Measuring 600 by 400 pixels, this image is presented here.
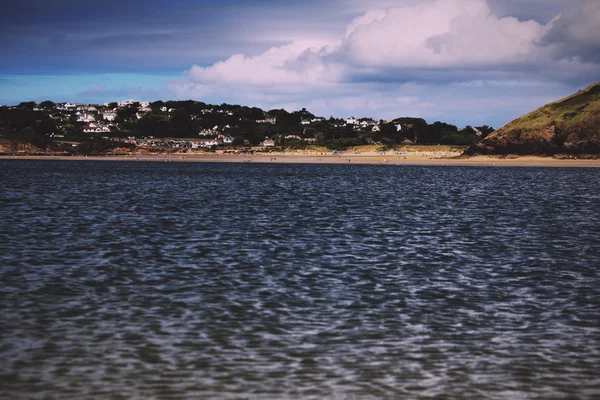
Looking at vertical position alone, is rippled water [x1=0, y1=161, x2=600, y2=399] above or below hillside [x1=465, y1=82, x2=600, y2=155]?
below

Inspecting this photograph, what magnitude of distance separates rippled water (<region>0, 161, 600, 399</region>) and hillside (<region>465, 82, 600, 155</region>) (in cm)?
11475

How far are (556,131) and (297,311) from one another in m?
142

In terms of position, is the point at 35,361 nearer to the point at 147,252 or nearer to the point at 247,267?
the point at 247,267

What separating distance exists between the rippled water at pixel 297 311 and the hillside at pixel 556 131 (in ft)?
376

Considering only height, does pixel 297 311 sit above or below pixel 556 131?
below

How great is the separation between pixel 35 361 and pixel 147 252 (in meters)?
14.7

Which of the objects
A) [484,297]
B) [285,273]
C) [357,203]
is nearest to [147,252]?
[285,273]

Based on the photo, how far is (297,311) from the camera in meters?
16.9

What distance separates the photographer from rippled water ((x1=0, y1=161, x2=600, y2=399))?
11.7m

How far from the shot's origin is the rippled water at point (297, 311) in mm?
11711

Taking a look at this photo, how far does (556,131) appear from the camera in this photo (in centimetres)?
14525

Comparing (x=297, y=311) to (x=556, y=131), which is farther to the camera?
(x=556, y=131)

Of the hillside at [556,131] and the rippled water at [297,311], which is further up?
the hillside at [556,131]

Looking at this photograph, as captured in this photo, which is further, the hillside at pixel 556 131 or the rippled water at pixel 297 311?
the hillside at pixel 556 131
